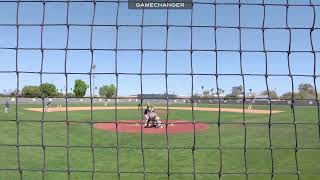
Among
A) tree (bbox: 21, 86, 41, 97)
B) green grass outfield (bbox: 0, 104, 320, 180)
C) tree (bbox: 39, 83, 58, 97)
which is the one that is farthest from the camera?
green grass outfield (bbox: 0, 104, 320, 180)

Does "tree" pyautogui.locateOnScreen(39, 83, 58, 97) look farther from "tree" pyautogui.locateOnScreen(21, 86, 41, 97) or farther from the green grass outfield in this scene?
the green grass outfield

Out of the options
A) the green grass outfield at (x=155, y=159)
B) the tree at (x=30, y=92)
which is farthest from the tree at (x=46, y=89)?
the green grass outfield at (x=155, y=159)

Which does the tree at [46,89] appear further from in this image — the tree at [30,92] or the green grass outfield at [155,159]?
the green grass outfield at [155,159]

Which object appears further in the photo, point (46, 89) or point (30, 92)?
point (30, 92)

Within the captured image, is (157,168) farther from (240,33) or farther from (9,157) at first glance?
(240,33)

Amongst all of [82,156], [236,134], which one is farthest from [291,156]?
[236,134]

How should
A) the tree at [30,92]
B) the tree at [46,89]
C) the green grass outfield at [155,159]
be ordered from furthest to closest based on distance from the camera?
1. the green grass outfield at [155,159]
2. the tree at [30,92]
3. the tree at [46,89]

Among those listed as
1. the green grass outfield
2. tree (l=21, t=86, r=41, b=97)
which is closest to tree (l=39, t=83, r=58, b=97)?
tree (l=21, t=86, r=41, b=97)

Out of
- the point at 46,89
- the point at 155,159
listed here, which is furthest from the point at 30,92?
the point at 155,159

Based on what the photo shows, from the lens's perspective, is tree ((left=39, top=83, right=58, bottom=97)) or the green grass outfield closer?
tree ((left=39, top=83, right=58, bottom=97))

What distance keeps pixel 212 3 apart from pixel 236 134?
1462cm

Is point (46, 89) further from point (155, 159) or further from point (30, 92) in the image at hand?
point (155, 159)

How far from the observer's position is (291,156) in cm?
1258

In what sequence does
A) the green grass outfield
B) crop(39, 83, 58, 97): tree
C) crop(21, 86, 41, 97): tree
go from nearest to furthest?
crop(39, 83, 58, 97): tree → crop(21, 86, 41, 97): tree → the green grass outfield
